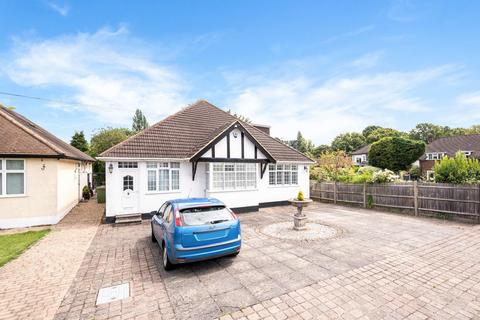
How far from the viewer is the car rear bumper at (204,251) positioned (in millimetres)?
5055

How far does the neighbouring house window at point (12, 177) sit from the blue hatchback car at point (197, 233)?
903 centimetres

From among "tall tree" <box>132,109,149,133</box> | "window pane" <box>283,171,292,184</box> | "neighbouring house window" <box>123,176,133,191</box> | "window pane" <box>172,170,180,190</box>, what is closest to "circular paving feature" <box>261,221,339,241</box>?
"window pane" <box>172,170,180,190</box>

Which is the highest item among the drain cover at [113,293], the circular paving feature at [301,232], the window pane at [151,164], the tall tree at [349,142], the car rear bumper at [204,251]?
→ the tall tree at [349,142]

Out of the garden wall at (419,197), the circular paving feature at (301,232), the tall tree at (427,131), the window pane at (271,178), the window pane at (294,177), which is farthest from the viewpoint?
the tall tree at (427,131)

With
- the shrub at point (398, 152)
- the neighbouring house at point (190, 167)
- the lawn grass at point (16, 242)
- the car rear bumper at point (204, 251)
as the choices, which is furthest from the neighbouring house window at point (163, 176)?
the shrub at point (398, 152)

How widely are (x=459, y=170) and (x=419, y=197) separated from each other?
7.20 ft

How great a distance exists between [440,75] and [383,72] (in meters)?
3.00

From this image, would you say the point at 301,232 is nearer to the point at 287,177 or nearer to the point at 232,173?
the point at 232,173

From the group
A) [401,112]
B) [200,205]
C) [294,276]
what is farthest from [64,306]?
[401,112]

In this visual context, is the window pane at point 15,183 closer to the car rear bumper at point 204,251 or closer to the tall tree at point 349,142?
the car rear bumper at point 204,251

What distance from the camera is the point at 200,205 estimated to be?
591 cm

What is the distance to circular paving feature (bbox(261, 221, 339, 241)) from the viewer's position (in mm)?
8133

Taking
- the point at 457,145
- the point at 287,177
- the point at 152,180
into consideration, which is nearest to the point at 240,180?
the point at 287,177

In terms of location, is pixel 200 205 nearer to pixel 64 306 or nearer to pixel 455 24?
pixel 64 306
